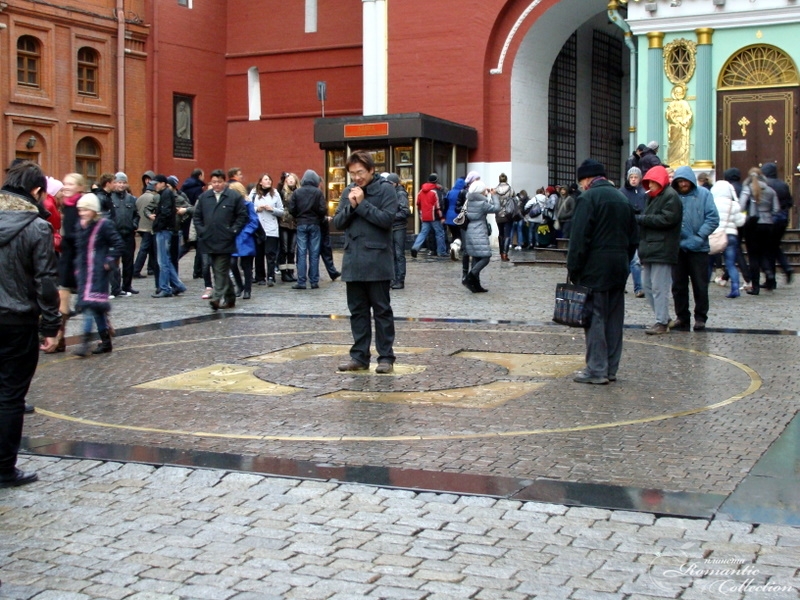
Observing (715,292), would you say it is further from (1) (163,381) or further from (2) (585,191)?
(1) (163,381)

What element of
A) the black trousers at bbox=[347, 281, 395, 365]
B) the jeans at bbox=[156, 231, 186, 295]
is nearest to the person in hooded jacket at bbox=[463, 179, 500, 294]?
the jeans at bbox=[156, 231, 186, 295]

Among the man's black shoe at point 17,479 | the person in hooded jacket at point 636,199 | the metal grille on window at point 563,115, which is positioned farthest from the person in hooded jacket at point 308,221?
the metal grille on window at point 563,115

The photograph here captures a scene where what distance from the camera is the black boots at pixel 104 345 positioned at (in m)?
11.2

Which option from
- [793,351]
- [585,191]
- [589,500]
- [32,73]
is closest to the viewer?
[589,500]

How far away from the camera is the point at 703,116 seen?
25.4 m

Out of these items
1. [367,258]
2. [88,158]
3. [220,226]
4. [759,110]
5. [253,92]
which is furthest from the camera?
[253,92]

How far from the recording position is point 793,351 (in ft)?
36.1

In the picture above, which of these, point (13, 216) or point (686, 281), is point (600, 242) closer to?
point (686, 281)

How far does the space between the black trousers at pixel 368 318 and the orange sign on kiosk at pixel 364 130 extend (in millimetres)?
17594

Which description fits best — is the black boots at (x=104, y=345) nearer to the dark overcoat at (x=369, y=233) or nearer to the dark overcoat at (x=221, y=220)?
the dark overcoat at (x=369, y=233)

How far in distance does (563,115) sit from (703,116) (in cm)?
949

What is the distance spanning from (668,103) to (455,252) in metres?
6.12

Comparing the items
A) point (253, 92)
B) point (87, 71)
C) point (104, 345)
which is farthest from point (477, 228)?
point (253, 92)

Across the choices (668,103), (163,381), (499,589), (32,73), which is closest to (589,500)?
(499,589)
